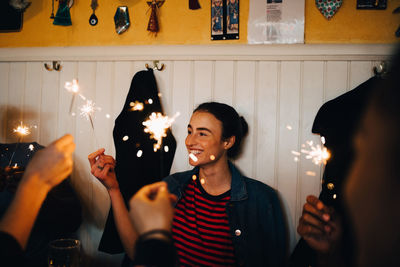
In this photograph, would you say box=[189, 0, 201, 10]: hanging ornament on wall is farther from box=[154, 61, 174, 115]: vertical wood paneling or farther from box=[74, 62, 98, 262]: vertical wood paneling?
box=[74, 62, 98, 262]: vertical wood paneling

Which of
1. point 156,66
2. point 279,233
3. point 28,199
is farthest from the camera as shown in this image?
point 156,66

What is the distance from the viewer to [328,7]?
5.79 ft

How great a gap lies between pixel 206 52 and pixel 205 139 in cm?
64

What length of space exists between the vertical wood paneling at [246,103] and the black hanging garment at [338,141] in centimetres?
45

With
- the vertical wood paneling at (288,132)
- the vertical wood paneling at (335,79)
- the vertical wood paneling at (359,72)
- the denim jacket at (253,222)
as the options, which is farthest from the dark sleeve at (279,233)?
the vertical wood paneling at (359,72)

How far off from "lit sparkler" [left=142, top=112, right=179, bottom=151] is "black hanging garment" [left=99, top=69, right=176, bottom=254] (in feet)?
0.08

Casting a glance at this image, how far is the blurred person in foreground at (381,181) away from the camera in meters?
0.48

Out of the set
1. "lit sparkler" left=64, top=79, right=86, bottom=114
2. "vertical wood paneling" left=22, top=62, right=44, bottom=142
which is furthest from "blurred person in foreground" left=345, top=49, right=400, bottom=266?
"vertical wood paneling" left=22, top=62, right=44, bottom=142

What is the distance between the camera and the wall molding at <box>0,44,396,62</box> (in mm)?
1749

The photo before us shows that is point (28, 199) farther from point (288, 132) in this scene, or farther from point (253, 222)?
point (288, 132)

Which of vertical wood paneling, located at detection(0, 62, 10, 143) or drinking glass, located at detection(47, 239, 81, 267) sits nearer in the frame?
drinking glass, located at detection(47, 239, 81, 267)

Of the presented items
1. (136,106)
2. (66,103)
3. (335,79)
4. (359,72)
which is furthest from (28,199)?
(359,72)

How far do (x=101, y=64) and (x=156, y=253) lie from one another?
1.63m

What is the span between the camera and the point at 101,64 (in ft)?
6.62
